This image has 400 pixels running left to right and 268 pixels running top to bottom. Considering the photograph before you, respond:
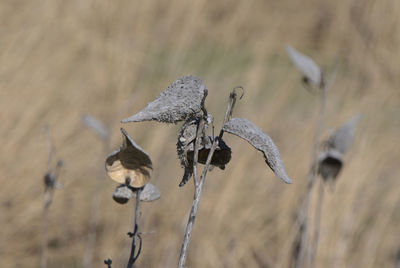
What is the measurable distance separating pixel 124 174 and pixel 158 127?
1484 mm

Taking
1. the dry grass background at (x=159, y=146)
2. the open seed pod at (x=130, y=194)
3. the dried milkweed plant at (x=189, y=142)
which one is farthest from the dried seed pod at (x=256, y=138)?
the dry grass background at (x=159, y=146)

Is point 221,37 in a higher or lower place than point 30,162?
higher

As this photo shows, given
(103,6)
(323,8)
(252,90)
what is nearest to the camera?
(252,90)

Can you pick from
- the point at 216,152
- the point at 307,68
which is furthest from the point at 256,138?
the point at 307,68

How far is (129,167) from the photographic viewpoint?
0.44 meters

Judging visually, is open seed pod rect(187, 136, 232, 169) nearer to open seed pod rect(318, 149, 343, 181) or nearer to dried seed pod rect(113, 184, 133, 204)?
dried seed pod rect(113, 184, 133, 204)

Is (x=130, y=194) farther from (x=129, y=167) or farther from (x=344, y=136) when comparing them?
(x=344, y=136)

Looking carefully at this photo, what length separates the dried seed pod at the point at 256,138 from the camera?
39 cm

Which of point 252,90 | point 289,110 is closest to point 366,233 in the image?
point 252,90

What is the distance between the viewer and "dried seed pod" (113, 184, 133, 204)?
1.52 feet

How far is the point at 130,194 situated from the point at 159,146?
1342 mm

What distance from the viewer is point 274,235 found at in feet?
5.30

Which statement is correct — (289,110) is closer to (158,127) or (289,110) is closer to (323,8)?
(158,127)

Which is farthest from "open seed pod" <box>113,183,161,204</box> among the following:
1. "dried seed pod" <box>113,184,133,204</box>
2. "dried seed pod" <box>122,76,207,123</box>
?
"dried seed pod" <box>122,76,207,123</box>
